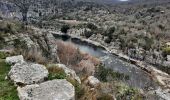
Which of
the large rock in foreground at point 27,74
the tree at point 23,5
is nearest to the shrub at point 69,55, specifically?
the large rock in foreground at point 27,74

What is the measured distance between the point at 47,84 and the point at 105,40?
96.1 meters

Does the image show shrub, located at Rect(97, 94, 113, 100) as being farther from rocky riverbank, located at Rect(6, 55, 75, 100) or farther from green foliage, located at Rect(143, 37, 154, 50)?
green foliage, located at Rect(143, 37, 154, 50)

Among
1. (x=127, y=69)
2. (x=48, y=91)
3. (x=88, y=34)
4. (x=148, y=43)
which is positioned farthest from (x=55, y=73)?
(x=88, y=34)

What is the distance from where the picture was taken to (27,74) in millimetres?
11602

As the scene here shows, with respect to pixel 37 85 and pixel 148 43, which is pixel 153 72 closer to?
pixel 148 43

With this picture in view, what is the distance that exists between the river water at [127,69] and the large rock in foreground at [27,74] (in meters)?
40.2

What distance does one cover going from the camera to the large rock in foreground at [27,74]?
11242mm

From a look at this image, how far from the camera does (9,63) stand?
46.5 feet

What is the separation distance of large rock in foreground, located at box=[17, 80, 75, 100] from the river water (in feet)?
135

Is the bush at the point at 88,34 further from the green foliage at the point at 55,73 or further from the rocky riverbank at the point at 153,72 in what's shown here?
the green foliage at the point at 55,73

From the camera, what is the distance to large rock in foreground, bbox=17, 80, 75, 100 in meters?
9.78

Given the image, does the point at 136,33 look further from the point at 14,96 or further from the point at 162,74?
the point at 14,96

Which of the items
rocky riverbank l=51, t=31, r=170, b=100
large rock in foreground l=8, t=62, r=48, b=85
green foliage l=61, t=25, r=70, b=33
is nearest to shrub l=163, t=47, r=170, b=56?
rocky riverbank l=51, t=31, r=170, b=100

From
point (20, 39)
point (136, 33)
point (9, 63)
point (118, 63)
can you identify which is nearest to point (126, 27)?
point (136, 33)
